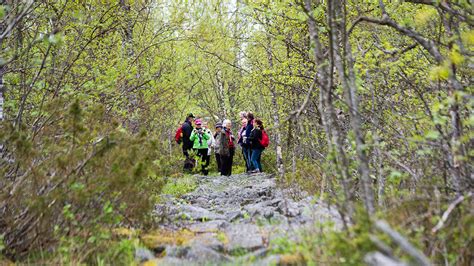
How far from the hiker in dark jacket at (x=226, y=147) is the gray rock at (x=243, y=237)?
9185mm

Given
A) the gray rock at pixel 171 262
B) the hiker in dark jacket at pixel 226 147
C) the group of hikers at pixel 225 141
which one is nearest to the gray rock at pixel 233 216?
the gray rock at pixel 171 262

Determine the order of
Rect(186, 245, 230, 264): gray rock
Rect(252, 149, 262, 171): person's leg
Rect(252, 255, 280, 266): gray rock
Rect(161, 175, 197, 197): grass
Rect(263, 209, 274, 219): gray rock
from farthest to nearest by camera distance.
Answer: Rect(252, 149, 262, 171): person's leg
Rect(161, 175, 197, 197): grass
Rect(263, 209, 274, 219): gray rock
Rect(186, 245, 230, 264): gray rock
Rect(252, 255, 280, 266): gray rock

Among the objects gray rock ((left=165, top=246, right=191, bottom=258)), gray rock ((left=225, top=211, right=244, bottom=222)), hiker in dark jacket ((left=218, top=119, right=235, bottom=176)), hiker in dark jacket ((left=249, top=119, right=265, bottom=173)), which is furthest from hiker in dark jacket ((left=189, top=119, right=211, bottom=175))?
gray rock ((left=165, top=246, right=191, bottom=258))

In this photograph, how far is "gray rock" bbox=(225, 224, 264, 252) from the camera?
4.44 meters

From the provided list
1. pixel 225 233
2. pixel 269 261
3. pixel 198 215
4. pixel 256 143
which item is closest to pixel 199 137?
pixel 256 143

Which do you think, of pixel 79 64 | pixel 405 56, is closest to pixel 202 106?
pixel 79 64

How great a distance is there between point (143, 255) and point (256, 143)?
1036 centimetres

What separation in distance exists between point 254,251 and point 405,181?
195 cm

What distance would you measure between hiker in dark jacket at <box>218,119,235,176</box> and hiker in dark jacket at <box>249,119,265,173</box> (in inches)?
29.9

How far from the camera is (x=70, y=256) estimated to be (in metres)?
3.91

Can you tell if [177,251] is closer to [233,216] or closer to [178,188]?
[233,216]

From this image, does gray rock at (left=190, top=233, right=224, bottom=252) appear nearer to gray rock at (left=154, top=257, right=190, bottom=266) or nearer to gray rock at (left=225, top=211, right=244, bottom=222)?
gray rock at (left=154, top=257, right=190, bottom=266)

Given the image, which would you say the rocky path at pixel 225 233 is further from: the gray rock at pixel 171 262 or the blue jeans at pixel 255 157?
the blue jeans at pixel 255 157

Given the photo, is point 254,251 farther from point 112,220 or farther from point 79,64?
point 79,64
